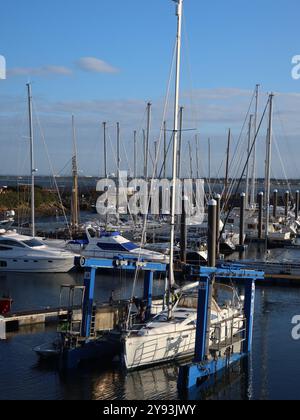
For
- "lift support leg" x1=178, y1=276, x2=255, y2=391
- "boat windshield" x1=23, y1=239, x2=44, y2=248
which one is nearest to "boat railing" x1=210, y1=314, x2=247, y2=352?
"lift support leg" x1=178, y1=276, x2=255, y2=391

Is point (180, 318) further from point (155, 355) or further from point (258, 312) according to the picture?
point (258, 312)

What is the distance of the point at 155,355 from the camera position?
19.3 metres

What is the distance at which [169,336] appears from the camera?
1953 cm

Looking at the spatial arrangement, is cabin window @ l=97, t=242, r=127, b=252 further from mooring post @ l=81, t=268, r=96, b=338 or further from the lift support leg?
the lift support leg

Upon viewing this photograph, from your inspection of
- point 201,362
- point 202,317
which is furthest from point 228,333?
point 202,317

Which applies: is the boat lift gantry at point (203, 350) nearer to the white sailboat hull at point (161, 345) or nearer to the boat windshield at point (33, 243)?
the white sailboat hull at point (161, 345)

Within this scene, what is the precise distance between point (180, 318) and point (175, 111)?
7.08m

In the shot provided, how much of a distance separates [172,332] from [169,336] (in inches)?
6.7

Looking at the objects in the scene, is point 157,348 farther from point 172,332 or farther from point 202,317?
point 202,317

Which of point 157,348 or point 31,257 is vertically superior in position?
point 31,257

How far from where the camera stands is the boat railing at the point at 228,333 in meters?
19.5

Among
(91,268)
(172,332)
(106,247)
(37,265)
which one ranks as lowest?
(37,265)
